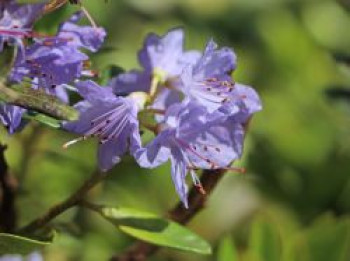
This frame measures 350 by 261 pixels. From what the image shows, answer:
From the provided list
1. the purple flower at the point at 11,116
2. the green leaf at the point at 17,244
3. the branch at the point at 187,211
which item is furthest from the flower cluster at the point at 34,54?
the branch at the point at 187,211

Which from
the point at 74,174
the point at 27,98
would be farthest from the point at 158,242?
the point at 74,174

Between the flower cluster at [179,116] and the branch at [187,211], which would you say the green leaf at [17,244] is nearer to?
the flower cluster at [179,116]

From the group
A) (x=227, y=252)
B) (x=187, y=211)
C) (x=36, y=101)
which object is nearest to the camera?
(x=36, y=101)

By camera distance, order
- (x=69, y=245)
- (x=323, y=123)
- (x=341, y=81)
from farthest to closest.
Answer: (x=341, y=81), (x=323, y=123), (x=69, y=245)

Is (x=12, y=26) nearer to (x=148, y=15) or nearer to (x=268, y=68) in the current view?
(x=268, y=68)

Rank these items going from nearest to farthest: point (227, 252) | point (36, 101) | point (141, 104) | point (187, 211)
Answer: point (36, 101)
point (141, 104)
point (187, 211)
point (227, 252)

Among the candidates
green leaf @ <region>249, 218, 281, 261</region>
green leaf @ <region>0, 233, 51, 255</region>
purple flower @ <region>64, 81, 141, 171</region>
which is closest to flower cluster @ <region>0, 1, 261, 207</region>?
purple flower @ <region>64, 81, 141, 171</region>

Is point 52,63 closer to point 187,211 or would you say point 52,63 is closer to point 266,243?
point 187,211

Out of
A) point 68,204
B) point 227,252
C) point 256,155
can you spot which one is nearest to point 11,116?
point 68,204
